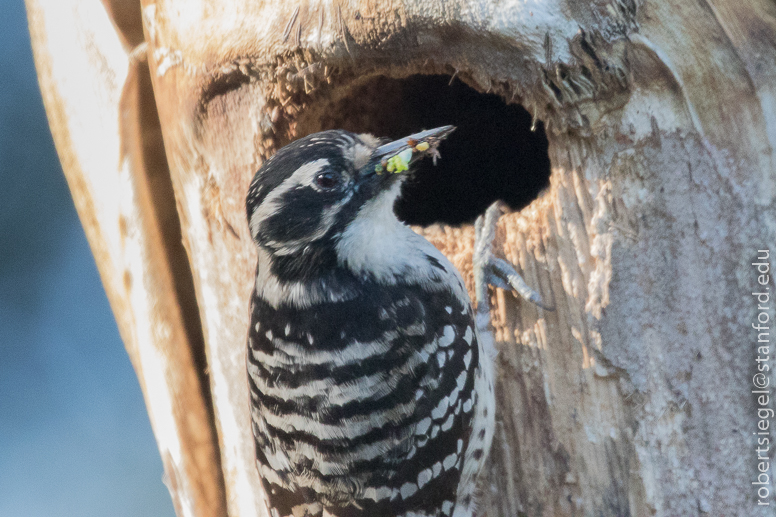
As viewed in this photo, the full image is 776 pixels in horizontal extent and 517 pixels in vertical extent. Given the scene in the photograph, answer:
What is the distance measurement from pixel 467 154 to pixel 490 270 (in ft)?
3.61

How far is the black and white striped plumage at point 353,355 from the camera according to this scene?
1391mm

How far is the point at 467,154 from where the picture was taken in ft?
8.65

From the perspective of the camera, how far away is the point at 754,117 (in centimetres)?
138

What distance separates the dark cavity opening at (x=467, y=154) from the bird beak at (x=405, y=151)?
0.82 metres

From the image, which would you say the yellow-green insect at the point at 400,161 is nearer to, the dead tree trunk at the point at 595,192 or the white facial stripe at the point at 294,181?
the white facial stripe at the point at 294,181

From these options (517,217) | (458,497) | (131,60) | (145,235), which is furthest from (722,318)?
(131,60)

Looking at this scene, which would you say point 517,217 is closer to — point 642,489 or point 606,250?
point 606,250

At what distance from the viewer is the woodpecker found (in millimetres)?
1392

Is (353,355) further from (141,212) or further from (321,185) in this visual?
(141,212)

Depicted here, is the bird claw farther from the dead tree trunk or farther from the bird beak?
the bird beak

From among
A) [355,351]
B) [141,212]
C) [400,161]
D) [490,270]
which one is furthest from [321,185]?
[141,212]

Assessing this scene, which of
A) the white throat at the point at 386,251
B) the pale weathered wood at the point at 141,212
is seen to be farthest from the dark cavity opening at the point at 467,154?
the pale weathered wood at the point at 141,212

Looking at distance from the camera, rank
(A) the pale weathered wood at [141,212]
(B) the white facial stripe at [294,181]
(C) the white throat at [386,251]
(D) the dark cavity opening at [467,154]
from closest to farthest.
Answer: (B) the white facial stripe at [294,181] < (C) the white throat at [386,251] < (A) the pale weathered wood at [141,212] < (D) the dark cavity opening at [467,154]

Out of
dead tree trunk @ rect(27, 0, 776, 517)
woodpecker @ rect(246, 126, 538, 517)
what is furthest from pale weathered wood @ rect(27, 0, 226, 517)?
woodpecker @ rect(246, 126, 538, 517)
